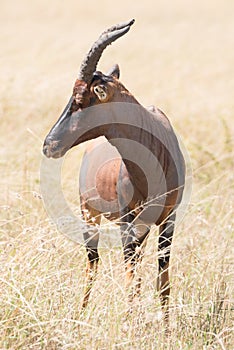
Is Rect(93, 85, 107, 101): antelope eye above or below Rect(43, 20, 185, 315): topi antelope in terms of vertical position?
above

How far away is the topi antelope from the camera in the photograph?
453 centimetres

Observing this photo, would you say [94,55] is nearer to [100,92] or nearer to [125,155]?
[100,92]

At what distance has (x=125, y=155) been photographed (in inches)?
191

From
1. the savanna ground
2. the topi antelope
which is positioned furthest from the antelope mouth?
the savanna ground

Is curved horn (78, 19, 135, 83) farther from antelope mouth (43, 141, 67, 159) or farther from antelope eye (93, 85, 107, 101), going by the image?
antelope mouth (43, 141, 67, 159)

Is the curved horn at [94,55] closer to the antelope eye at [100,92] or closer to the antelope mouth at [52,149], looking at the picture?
the antelope eye at [100,92]

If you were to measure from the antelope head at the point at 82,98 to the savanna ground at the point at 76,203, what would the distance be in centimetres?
45

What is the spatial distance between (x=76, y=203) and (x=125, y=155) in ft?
7.85

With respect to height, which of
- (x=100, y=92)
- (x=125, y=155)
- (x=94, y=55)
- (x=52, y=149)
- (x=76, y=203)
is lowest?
(x=76, y=203)

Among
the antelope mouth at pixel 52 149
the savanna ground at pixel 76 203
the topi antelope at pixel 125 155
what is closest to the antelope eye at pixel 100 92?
the topi antelope at pixel 125 155

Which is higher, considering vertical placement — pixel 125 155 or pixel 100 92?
pixel 100 92

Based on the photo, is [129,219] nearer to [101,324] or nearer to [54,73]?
[101,324]

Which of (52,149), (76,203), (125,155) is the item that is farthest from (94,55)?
(76,203)

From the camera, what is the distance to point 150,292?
16.2 ft
